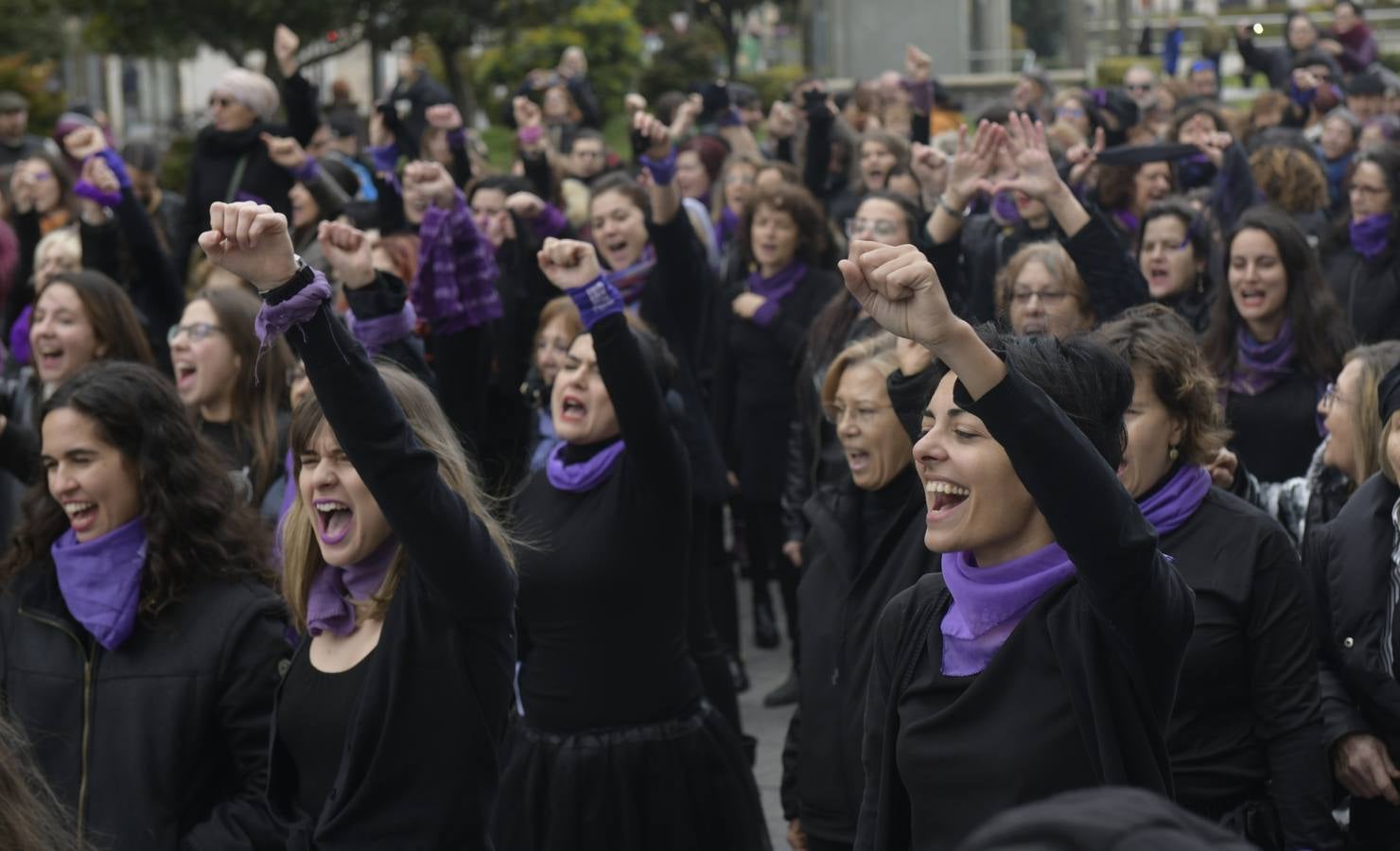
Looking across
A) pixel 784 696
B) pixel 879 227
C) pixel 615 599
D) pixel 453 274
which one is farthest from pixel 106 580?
pixel 784 696

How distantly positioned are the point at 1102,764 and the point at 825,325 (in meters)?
4.42

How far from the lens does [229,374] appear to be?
20.1ft

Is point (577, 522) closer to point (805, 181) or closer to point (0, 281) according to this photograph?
point (0, 281)

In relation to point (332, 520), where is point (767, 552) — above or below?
below

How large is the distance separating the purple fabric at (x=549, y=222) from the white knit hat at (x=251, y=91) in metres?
1.89

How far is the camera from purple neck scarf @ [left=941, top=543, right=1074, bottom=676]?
307cm

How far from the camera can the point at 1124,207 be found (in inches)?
364

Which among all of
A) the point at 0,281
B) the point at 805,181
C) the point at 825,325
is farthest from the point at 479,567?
the point at 805,181

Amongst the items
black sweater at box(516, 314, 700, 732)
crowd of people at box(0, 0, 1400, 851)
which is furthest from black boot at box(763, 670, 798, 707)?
black sweater at box(516, 314, 700, 732)

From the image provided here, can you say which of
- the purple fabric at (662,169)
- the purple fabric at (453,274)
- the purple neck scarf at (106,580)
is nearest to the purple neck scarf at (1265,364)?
the purple fabric at (662,169)

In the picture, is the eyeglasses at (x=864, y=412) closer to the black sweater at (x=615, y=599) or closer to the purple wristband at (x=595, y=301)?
the black sweater at (x=615, y=599)

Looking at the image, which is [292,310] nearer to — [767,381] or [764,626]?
[767,381]

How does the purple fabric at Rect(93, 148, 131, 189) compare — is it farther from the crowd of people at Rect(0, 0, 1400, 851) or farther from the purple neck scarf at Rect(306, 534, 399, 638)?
the purple neck scarf at Rect(306, 534, 399, 638)

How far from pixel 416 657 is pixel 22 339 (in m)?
5.38
